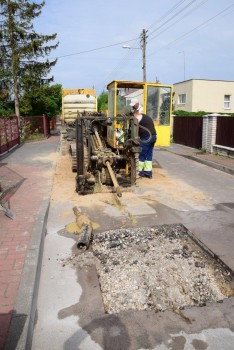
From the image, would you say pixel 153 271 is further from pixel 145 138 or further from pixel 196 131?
pixel 196 131

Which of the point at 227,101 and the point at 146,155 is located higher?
the point at 227,101

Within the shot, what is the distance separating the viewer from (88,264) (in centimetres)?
401

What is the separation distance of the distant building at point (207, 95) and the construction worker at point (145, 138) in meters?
20.3

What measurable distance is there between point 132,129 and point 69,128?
6467 millimetres

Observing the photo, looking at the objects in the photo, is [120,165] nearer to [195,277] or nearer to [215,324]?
[195,277]

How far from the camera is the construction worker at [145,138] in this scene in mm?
8485

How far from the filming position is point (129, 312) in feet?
10.2

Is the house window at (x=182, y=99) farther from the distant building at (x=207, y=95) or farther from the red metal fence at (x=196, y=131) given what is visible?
the red metal fence at (x=196, y=131)

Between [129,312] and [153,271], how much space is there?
0.75 metres

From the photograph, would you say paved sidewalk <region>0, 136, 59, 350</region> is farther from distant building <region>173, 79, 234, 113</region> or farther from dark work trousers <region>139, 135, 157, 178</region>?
distant building <region>173, 79, 234, 113</region>

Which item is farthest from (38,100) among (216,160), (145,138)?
(145,138)

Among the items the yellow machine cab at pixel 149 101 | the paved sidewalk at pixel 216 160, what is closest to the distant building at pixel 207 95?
the paved sidewalk at pixel 216 160

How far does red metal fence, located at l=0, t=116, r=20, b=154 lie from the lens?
1405cm

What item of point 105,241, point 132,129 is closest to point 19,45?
point 132,129
